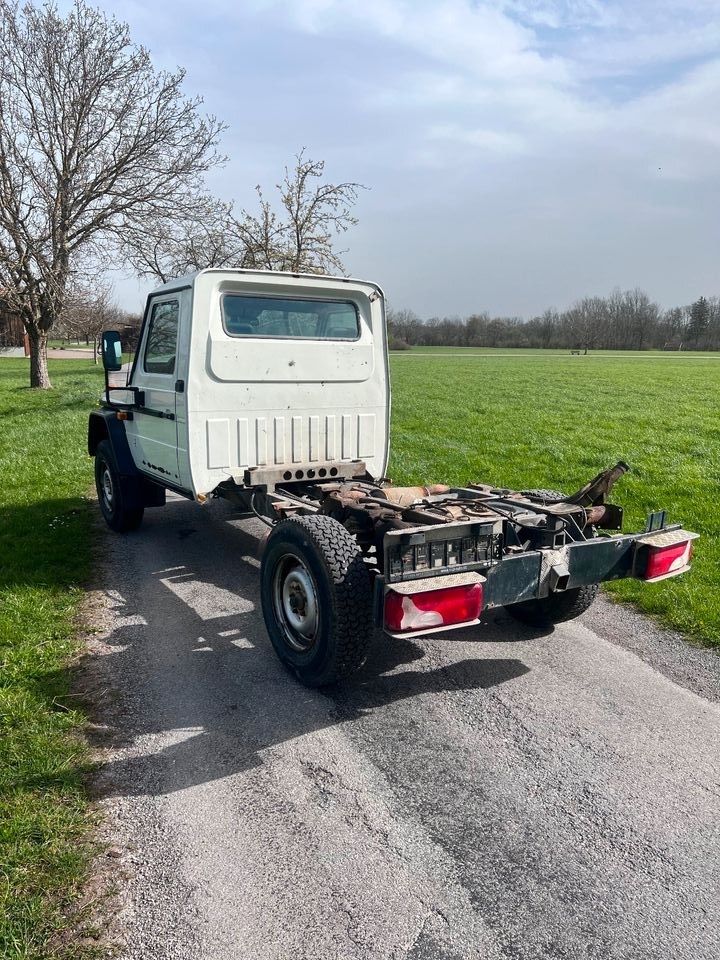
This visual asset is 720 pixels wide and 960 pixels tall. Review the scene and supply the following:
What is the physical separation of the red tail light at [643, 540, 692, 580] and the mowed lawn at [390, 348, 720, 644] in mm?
936

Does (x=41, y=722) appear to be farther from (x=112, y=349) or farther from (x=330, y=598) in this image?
(x=112, y=349)

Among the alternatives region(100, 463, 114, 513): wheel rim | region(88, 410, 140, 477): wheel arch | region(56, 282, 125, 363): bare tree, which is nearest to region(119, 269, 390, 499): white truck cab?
region(88, 410, 140, 477): wheel arch

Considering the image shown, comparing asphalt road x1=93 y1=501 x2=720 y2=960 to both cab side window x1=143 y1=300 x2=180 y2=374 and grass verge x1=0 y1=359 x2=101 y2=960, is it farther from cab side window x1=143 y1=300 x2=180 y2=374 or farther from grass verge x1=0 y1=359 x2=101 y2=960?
cab side window x1=143 y1=300 x2=180 y2=374

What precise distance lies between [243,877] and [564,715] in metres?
1.98

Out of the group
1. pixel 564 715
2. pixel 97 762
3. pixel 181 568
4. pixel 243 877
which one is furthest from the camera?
pixel 181 568

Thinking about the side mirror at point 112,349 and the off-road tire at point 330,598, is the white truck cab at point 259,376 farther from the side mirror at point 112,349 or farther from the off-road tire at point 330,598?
the off-road tire at point 330,598

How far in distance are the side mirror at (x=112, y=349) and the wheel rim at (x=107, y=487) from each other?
1185 millimetres

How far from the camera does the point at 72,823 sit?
291 cm

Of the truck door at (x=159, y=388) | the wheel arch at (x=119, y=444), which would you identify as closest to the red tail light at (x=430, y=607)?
the truck door at (x=159, y=388)

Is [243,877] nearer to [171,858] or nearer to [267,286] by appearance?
[171,858]

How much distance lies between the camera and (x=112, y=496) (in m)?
7.38

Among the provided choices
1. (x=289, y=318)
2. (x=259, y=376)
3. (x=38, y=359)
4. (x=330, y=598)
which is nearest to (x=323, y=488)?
(x=259, y=376)

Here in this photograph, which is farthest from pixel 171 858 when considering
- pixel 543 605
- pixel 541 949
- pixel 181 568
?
pixel 181 568

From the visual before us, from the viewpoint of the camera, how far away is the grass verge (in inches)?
98.1
